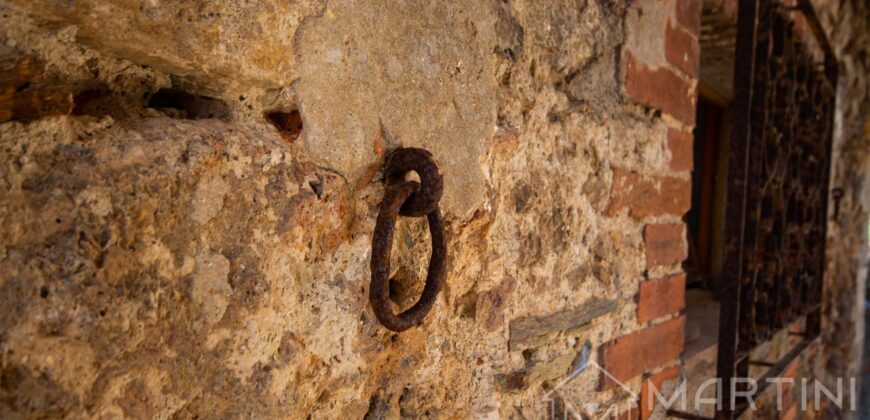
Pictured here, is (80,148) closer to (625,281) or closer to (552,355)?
(552,355)

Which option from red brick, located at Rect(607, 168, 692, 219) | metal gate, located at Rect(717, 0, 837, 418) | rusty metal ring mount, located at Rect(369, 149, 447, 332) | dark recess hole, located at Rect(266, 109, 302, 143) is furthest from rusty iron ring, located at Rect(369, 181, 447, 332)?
metal gate, located at Rect(717, 0, 837, 418)

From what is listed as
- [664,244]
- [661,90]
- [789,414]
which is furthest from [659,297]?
[789,414]

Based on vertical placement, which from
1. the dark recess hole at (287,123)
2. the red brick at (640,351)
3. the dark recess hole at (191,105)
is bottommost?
the red brick at (640,351)

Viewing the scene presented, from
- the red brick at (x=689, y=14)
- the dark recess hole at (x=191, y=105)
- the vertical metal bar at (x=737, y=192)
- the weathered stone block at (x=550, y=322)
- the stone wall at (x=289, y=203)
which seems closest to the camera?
the stone wall at (x=289, y=203)

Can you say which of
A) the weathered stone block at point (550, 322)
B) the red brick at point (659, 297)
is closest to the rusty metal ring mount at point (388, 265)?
the weathered stone block at point (550, 322)

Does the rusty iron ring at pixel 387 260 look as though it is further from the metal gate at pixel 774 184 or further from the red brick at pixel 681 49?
the metal gate at pixel 774 184
